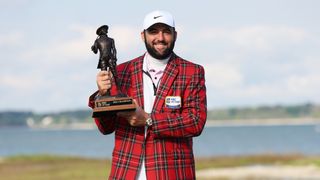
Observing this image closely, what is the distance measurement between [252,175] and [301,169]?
13.0ft

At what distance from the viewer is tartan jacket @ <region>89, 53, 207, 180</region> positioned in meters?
5.24

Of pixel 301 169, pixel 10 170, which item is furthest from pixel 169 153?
pixel 10 170

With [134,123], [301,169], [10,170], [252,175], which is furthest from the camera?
[10,170]

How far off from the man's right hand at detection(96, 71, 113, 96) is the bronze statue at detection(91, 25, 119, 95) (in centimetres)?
9

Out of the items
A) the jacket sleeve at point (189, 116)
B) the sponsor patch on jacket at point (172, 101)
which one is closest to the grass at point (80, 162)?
the jacket sleeve at point (189, 116)

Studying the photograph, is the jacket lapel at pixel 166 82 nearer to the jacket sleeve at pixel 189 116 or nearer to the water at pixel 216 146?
the jacket sleeve at pixel 189 116

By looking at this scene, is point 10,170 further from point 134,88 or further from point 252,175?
point 134,88

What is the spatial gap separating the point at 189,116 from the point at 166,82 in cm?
27

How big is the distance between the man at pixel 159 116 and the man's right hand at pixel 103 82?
0.06 metres

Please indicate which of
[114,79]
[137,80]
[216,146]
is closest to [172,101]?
[137,80]

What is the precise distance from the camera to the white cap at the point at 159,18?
5.19m

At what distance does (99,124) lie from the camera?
17.4 feet

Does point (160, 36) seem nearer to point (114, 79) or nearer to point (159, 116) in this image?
point (114, 79)

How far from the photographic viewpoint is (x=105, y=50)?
5191 millimetres
